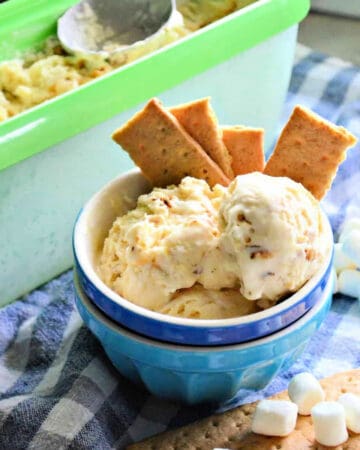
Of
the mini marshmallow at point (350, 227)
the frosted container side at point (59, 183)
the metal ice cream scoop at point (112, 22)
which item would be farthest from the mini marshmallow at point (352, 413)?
the metal ice cream scoop at point (112, 22)

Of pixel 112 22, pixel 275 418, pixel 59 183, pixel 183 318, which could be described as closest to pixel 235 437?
pixel 275 418

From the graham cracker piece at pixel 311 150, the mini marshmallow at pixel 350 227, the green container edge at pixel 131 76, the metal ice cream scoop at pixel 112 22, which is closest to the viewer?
the graham cracker piece at pixel 311 150

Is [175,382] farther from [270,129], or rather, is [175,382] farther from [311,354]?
[270,129]

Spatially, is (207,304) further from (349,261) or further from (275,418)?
(349,261)

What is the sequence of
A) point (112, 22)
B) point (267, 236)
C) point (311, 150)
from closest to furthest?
point (267, 236) < point (311, 150) < point (112, 22)

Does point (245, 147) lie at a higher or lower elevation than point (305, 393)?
higher

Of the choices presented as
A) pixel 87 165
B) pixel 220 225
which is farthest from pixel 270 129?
pixel 220 225

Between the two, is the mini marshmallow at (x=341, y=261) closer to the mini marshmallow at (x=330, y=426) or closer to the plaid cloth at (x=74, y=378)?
the plaid cloth at (x=74, y=378)
